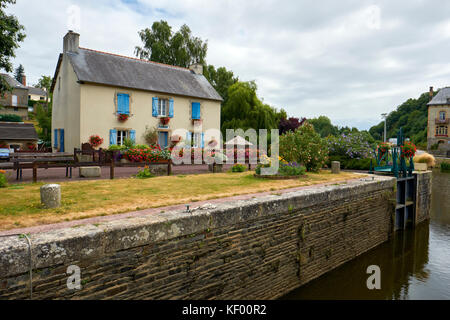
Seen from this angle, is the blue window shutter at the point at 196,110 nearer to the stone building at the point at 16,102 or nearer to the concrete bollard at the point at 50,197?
the concrete bollard at the point at 50,197

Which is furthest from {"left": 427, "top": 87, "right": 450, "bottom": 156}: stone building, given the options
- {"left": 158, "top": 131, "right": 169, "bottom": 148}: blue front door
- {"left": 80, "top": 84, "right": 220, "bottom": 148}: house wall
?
{"left": 158, "top": 131, "right": 169, "bottom": 148}: blue front door

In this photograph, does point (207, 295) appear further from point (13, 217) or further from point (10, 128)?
point (10, 128)

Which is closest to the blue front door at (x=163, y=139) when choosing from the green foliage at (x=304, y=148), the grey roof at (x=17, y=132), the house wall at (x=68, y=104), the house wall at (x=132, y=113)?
the house wall at (x=132, y=113)

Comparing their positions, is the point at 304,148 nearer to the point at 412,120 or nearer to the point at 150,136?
the point at 150,136

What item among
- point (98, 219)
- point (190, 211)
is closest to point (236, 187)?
point (190, 211)

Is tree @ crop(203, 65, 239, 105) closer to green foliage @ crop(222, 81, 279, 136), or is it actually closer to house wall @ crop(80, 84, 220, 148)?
green foliage @ crop(222, 81, 279, 136)

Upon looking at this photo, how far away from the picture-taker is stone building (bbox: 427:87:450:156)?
155ft

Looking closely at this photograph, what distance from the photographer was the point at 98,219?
15.4 ft

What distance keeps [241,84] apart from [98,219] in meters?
25.3

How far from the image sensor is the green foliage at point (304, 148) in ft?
42.1

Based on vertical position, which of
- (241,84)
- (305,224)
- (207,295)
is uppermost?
(241,84)

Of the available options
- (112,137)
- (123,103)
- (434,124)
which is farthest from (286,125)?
(434,124)

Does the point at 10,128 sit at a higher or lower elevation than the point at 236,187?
higher

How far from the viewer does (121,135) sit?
17812 millimetres
